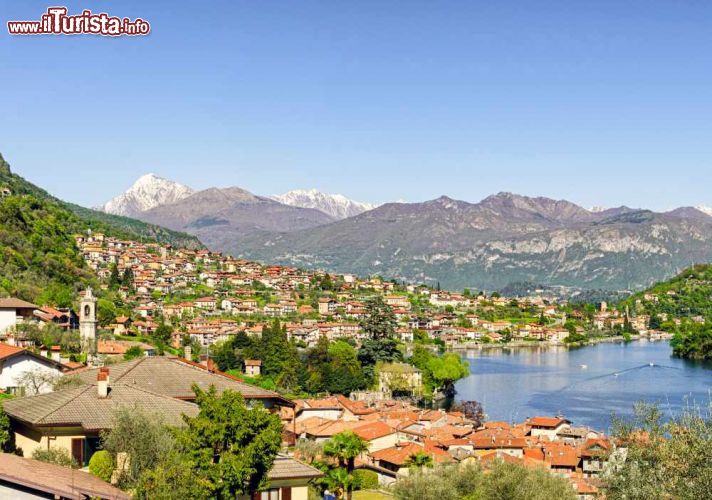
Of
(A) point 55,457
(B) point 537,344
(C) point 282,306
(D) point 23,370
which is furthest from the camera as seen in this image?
(B) point 537,344

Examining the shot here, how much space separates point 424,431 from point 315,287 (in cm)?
10590

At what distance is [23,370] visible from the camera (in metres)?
26.4

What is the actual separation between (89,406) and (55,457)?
1.39 meters

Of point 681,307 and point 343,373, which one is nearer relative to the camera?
point 343,373

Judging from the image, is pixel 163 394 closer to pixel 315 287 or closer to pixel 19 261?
pixel 19 261

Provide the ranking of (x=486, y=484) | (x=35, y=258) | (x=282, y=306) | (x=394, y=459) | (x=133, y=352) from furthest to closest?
(x=282, y=306) → (x=35, y=258) → (x=133, y=352) → (x=394, y=459) → (x=486, y=484)

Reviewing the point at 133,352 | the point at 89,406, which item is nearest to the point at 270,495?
the point at 89,406

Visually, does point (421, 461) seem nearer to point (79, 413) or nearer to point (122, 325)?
point (79, 413)

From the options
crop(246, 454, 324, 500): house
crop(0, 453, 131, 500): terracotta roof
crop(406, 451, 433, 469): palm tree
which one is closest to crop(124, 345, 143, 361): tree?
crop(406, 451, 433, 469): palm tree

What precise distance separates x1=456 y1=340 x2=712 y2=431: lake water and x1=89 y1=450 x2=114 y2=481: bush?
40.1 meters

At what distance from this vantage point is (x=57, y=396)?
17.0 metres

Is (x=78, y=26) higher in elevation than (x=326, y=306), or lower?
higher

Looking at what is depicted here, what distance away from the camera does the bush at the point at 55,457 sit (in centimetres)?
1497

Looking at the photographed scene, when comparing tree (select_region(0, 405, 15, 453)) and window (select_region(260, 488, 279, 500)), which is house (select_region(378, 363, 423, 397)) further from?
tree (select_region(0, 405, 15, 453))
